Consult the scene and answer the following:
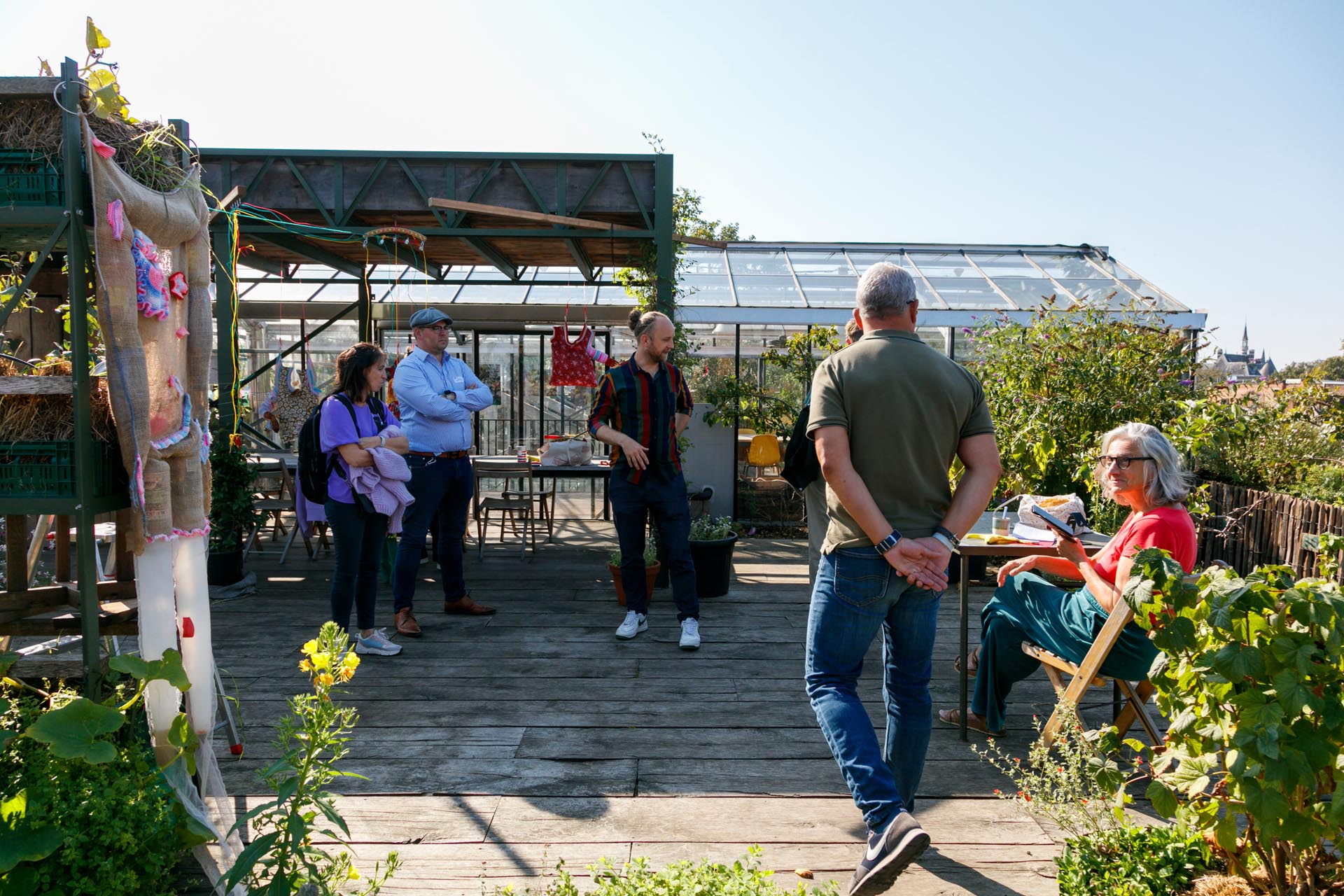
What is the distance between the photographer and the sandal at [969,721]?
11.9 feet

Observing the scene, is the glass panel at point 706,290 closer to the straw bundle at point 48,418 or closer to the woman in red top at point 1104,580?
the woman in red top at point 1104,580

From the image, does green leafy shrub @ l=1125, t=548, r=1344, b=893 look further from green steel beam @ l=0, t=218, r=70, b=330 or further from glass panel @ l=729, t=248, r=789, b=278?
glass panel @ l=729, t=248, r=789, b=278

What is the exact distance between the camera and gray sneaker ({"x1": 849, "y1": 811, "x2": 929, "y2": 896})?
222 centimetres

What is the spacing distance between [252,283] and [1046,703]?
10.2 metres

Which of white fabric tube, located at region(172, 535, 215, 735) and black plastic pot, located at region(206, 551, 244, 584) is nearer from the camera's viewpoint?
white fabric tube, located at region(172, 535, 215, 735)

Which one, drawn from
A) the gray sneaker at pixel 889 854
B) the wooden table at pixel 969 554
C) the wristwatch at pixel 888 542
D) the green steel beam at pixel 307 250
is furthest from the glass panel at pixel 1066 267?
the gray sneaker at pixel 889 854

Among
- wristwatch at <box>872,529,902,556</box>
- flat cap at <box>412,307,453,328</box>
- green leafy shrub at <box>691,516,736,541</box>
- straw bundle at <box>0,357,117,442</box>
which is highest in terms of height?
flat cap at <box>412,307,453,328</box>

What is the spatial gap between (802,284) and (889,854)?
28.3 ft

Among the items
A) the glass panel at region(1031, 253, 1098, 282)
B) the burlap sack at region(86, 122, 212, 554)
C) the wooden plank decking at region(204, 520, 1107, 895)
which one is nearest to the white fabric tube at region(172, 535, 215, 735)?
the burlap sack at region(86, 122, 212, 554)

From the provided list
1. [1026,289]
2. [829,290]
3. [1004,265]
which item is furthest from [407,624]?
[1004,265]

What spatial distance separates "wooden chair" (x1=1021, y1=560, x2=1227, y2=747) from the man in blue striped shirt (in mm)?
1923

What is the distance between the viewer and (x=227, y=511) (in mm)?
6328

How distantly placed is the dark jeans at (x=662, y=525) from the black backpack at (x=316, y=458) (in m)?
1.38

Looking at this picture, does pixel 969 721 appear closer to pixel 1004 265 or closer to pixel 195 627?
pixel 195 627
